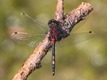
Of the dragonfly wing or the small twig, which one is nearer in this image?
the small twig

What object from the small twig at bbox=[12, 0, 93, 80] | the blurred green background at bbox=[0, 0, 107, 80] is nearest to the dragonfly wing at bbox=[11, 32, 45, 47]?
the small twig at bbox=[12, 0, 93, 80]

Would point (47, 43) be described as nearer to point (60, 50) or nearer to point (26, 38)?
point (26, 38)

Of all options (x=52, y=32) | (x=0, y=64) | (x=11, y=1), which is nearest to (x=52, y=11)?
(x=11, y=1)

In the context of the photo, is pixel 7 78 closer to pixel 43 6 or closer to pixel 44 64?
pixel 44 64

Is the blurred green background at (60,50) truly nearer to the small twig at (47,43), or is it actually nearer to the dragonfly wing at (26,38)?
the dragonfly wing at (26,38)

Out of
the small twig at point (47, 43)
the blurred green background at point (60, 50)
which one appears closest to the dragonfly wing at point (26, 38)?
the small twig at point (47, 43)

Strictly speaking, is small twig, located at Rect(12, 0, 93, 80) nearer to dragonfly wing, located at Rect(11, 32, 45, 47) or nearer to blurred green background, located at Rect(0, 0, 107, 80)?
dragonfly wing, located at Rect(11, 32, 45, 47)
